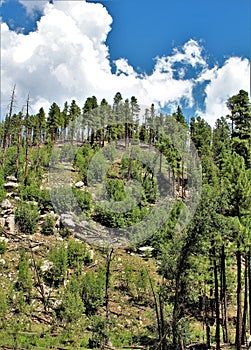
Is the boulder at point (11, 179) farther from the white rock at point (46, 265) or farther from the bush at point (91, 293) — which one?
the bush at point (91, 293)

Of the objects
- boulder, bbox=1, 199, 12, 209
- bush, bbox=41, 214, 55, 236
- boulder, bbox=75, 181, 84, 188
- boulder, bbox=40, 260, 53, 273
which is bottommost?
boulder, bbox=40, 260, 53, 273

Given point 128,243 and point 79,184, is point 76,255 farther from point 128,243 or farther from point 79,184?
point 79,184

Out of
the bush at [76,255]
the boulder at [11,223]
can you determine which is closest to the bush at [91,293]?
the bush at [76,255]

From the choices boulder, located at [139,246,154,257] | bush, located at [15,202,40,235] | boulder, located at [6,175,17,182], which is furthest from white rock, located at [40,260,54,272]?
boulder, located at [6,175,17,182]

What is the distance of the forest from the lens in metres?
16.2

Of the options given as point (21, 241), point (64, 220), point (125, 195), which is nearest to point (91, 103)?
point (125, 195)

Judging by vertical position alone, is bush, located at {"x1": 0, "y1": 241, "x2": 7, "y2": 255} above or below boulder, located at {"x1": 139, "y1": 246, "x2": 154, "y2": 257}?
above

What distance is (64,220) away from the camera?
31000 millimetres

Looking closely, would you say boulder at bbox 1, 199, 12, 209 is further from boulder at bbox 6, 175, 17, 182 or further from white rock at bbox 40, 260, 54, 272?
boulder at bbox 6, 175, 17, 182

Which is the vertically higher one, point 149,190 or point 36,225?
point 149,190

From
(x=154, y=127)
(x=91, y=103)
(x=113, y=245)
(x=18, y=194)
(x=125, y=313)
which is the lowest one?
(x=125, y=313)

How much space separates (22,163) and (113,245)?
14015 mm

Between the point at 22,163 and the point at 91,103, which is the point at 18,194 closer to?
the point at 22,163

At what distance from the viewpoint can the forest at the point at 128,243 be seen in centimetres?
1622
